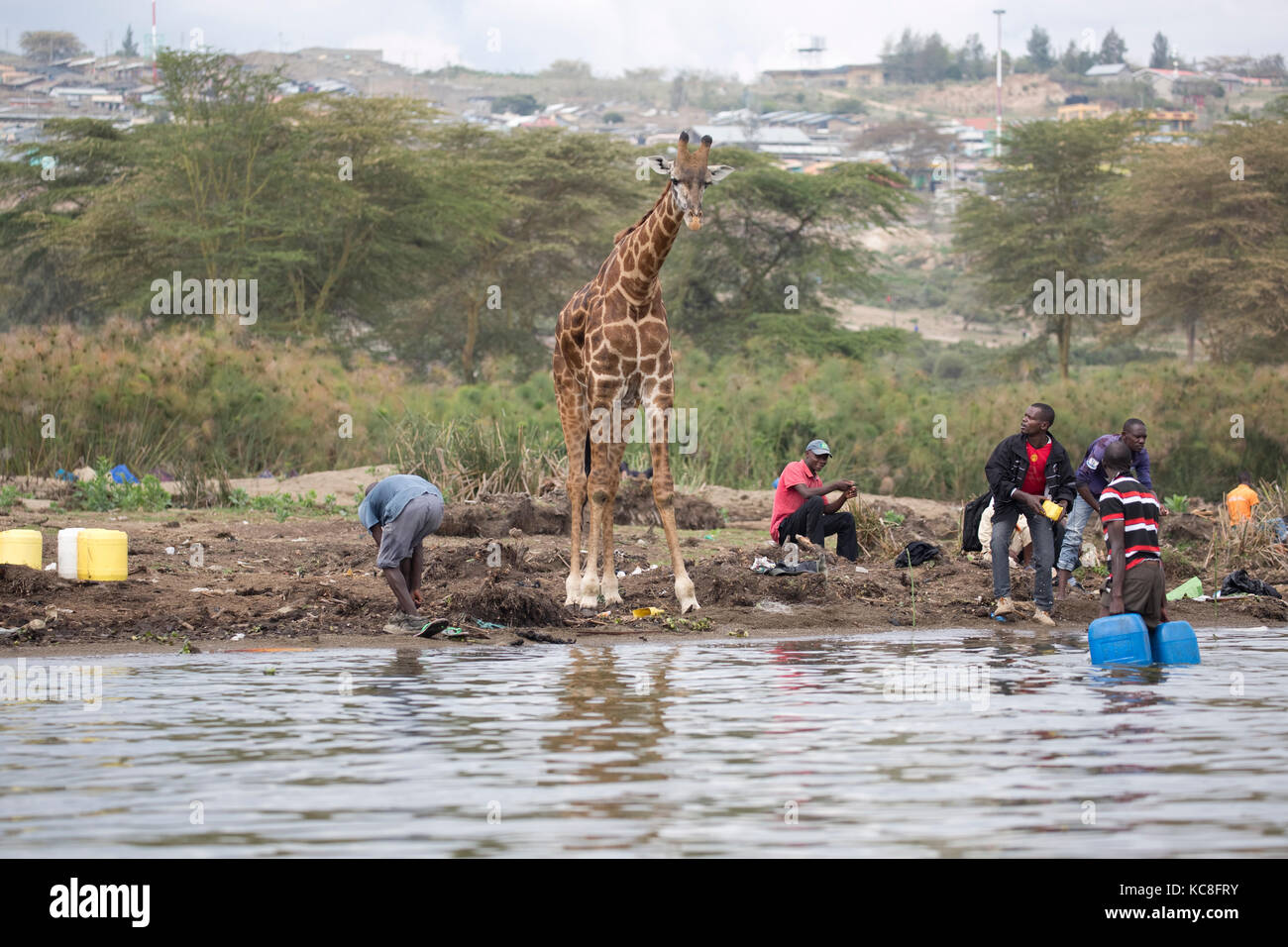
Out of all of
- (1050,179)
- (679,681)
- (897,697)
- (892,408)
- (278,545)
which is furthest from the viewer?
(1050,179)

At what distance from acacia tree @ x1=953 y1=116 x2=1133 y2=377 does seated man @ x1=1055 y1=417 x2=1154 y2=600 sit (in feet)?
121

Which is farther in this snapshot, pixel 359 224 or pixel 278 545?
pixel 359 224

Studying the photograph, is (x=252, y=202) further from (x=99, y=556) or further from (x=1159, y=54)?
(x=1159, y=54)

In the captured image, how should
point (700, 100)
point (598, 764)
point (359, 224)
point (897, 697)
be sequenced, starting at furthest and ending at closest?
point (700, 100) → point (359, 224) → point (897, 697) → point (598, 764)

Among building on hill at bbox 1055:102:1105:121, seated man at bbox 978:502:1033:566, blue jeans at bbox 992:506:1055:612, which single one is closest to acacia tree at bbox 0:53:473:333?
seated man at bbox 978:502:1033:566

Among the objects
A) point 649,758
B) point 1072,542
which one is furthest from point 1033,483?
point 649,758

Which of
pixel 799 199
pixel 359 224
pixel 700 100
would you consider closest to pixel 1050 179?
pixel 799 199

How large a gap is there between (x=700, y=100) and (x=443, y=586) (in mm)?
182205

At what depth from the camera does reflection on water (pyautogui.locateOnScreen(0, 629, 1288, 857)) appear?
577 cm

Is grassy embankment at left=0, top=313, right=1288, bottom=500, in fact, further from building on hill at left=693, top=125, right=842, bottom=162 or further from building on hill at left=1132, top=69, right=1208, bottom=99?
building on hill at left=1132, top=69, right=1208, bottom=99

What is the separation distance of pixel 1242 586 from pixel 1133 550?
4238mm
